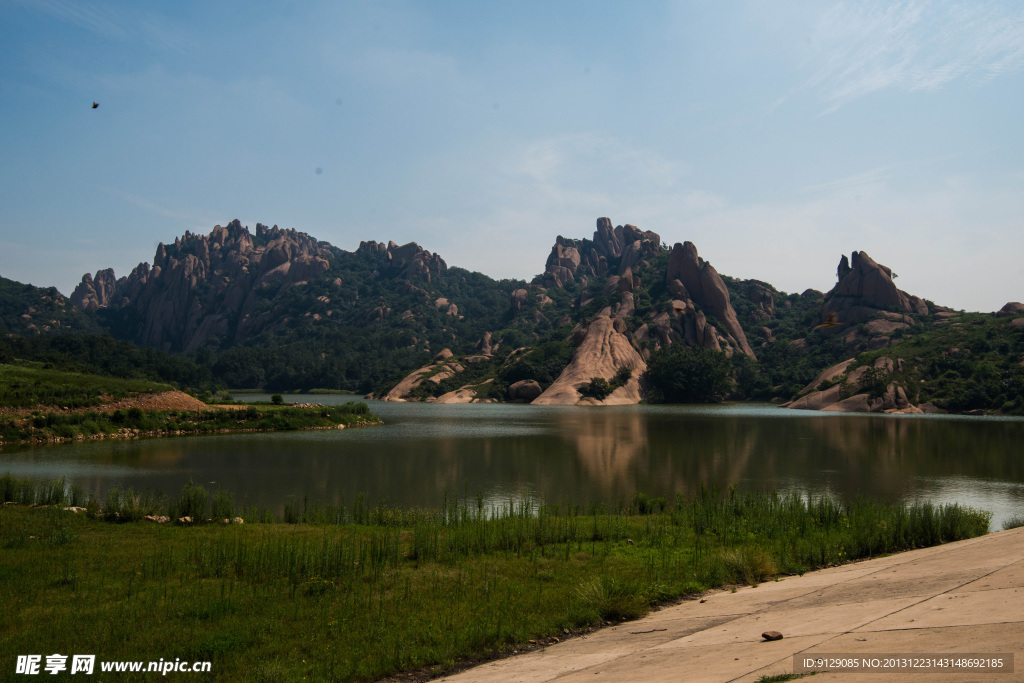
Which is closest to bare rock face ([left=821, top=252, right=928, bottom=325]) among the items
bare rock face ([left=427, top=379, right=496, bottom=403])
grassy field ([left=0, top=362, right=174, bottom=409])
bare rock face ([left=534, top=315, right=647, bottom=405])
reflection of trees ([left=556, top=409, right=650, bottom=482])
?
bare rock face ([left=534, top=315, right=647, bottom=405])

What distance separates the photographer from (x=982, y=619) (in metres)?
6.02

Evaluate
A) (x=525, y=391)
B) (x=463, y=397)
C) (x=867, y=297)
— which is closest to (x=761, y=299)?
(x=867, y=297)

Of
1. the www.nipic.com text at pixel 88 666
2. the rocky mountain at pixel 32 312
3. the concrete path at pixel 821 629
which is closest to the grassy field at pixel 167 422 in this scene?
the www.nipic.com text at pixel 88 666

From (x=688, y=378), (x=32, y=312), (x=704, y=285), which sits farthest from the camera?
(x=32, y=312)

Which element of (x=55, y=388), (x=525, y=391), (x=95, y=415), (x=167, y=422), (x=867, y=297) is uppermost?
(x=867, y=297)

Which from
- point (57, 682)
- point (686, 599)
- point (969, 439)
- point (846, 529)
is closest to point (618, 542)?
point (686, 599)

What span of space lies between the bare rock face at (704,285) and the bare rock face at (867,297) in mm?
20295

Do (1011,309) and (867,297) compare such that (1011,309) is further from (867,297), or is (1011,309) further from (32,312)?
(32,312)

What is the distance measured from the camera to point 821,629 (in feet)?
22.5

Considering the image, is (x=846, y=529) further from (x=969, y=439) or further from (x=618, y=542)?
(x=969, y=439)

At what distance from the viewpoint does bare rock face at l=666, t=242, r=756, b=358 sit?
143 m

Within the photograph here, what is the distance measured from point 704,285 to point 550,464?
12338 centimetres

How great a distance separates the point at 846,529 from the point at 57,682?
53.6ft

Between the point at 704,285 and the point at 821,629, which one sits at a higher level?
the point at 704,285
